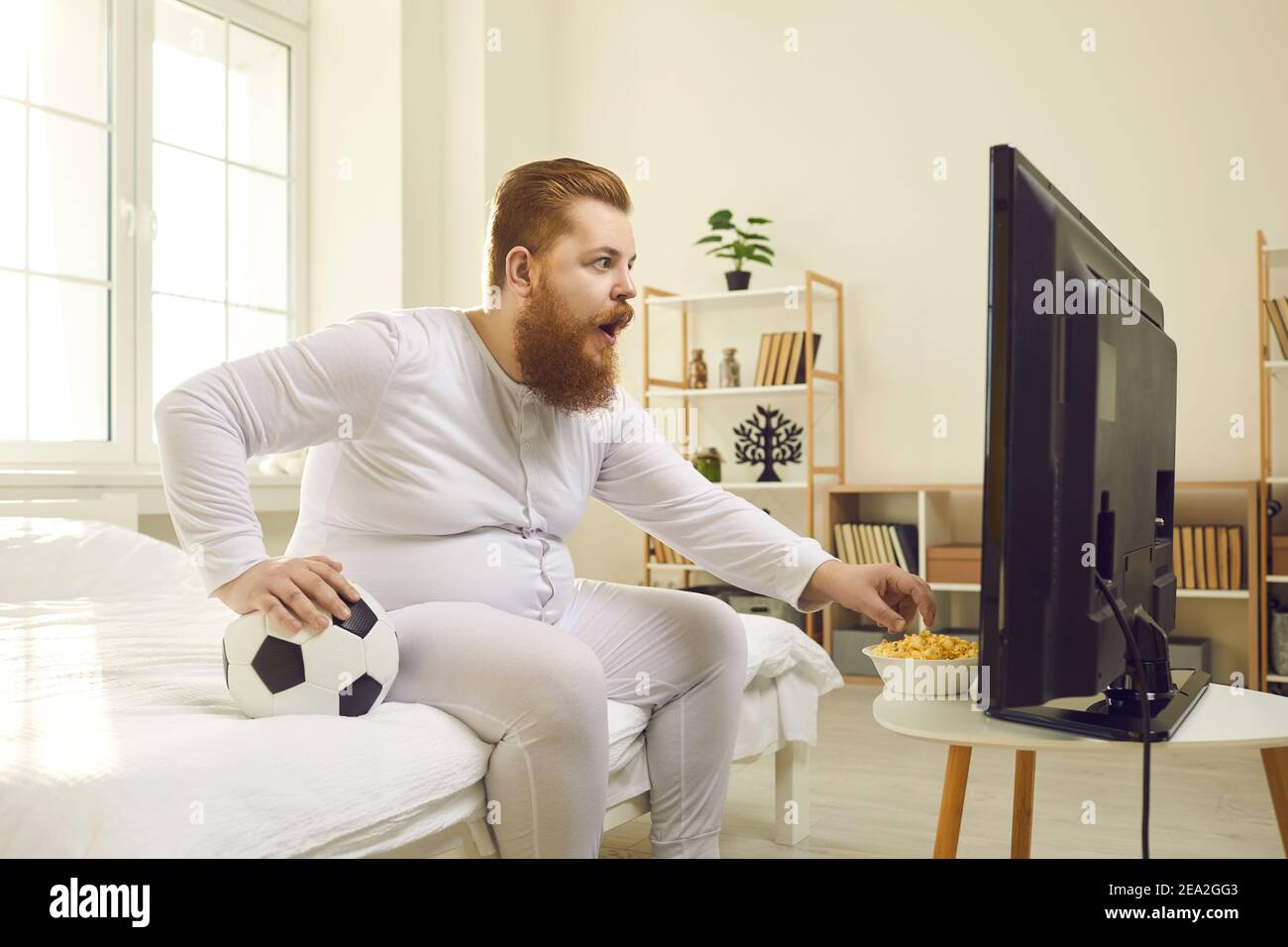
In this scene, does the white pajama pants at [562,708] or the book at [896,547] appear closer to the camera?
the white pajama pants at [562,708]

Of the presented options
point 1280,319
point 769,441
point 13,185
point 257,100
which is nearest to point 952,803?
point 1280,319

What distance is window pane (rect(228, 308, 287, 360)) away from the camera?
4.19m

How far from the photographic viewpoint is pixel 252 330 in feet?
14.0

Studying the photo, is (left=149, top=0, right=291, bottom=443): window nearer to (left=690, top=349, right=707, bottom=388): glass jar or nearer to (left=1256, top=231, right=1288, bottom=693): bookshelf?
(left=690, top=349, right=707, bottom=388): glass jar

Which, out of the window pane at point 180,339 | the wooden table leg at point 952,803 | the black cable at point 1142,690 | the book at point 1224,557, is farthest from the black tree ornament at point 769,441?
the black cable at point 1142,690

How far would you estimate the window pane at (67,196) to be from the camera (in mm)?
3486

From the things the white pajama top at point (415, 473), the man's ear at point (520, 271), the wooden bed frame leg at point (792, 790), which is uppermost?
the man's ear at point (520, 271)

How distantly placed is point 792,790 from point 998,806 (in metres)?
0.48

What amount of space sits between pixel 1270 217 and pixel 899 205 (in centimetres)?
123

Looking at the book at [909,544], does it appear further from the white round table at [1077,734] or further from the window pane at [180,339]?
the white round table at [1077,734]

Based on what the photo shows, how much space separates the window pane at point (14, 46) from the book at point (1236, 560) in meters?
3.93

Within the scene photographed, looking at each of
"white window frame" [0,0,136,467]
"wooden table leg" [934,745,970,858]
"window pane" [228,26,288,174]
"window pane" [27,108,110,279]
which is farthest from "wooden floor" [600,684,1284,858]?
"window pane" [228,26,288,174]

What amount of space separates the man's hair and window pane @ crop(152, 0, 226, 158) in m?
2.80

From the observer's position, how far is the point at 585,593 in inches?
67.8
